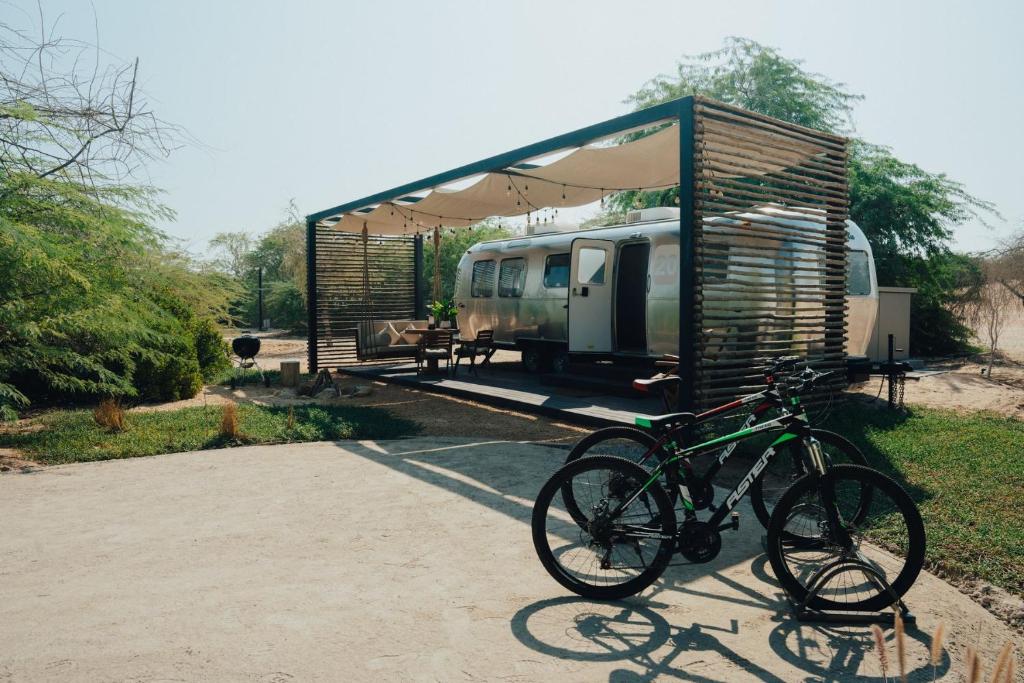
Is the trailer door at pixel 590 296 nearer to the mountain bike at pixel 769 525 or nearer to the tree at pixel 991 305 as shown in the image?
the tree at pixel 991 305

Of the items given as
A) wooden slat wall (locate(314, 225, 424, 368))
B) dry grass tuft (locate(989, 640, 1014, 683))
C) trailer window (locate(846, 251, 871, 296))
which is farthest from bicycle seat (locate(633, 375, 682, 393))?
wooden slat wall (locate(314, 225, 424, 368))

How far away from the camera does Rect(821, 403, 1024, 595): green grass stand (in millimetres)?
3908

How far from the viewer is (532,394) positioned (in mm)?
9266

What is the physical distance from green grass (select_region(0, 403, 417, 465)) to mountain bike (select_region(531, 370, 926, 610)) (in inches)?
166

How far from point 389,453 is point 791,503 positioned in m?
4.05

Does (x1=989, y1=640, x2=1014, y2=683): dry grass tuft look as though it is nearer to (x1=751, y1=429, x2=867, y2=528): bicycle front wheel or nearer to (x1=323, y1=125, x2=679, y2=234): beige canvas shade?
(x1=751, y1=429, x2=867, y2=528): bicycle front wheel

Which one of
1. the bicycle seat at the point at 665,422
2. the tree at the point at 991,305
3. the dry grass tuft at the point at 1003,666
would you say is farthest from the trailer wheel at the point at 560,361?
the dry grass tuft at the point at 1003,666

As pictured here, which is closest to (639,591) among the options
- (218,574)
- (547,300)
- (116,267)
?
(218,574)

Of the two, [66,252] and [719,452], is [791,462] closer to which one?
[719,452]

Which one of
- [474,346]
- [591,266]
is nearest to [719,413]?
[591,266]

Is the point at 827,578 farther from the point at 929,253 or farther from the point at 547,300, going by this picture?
the point at 929,253

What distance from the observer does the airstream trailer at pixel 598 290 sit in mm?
9484

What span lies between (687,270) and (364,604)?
13.3 feet

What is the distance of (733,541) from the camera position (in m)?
4.21
